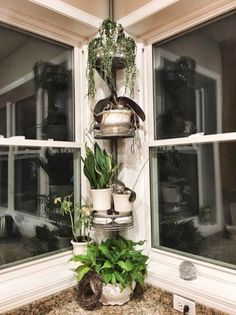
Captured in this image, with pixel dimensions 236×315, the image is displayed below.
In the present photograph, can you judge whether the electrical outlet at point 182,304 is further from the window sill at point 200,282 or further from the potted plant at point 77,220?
the potted plant at point 77,220

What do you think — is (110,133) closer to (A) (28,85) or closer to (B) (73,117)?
(B) (73,117)

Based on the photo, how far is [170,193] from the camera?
1.69 meters

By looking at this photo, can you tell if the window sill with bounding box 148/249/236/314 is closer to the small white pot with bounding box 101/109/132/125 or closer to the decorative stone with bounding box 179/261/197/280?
the decorative stone with bounding box 179/261/197/280

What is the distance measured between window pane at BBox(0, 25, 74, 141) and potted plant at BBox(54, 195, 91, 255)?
404 millimetres

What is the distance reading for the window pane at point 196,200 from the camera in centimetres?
143

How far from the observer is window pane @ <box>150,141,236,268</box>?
143 cm

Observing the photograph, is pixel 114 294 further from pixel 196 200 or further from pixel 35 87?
pixel 35 87

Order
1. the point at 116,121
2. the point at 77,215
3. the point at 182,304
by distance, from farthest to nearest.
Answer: the point at 77,215 → the point at 116,121 → the point at 182,304

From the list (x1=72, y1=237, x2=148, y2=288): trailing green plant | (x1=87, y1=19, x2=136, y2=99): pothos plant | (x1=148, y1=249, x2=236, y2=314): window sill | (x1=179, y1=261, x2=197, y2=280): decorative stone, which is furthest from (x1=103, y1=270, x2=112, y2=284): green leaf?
(x1=87, y1=19, x2=136, y2=99): pothos plant

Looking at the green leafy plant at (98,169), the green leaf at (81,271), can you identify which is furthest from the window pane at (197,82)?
the green leaf at (81,271)

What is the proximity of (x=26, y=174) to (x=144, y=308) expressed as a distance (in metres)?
0.96

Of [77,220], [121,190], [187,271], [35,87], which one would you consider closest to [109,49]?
[35,87]

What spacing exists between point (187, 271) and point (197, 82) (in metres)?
1.03

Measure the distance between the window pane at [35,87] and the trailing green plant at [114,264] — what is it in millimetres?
719
